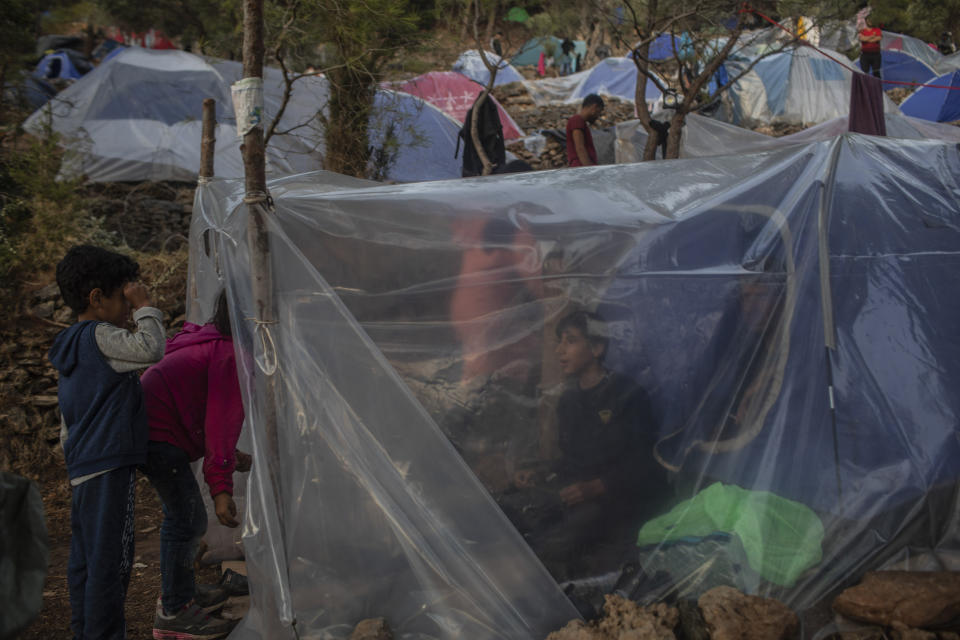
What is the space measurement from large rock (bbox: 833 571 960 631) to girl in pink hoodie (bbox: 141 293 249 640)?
203 cm

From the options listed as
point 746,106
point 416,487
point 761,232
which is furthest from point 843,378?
point 746,106

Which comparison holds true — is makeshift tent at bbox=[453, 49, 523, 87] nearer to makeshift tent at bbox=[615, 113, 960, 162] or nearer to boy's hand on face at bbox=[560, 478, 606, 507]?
makeshift tent at bbox=[615, 113, 960, 162]

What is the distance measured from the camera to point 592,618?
2.38m

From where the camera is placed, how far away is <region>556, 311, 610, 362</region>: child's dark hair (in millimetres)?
2525

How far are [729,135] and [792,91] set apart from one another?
6.40m

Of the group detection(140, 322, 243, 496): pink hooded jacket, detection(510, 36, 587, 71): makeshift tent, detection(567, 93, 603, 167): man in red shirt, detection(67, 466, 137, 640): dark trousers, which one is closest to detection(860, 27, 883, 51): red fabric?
detection(510, 36, 587, 71): makeshift tent

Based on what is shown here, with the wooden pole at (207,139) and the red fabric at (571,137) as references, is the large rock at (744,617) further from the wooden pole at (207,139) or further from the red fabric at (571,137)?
the red fabric at (571,137)

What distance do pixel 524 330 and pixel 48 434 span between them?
3939 mm

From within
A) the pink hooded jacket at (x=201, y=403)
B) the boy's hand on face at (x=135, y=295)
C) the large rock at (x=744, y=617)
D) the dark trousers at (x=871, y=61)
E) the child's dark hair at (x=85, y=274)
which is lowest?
the large rock at (x=744, y=617)

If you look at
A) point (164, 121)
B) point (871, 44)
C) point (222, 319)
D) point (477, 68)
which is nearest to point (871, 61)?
point (871, 44)

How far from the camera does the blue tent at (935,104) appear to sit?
38.8 ft

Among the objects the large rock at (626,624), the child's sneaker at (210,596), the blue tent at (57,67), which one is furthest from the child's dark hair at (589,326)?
the blue tent at (57,67)

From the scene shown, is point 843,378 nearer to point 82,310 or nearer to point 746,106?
point 82,310

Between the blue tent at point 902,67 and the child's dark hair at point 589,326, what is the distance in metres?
14.1
